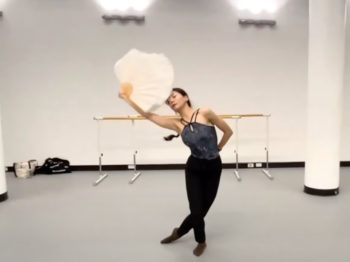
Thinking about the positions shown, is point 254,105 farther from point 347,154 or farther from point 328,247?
point 328,247

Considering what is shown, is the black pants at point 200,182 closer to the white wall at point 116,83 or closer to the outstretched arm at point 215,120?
the outstretched arm at point 215,120

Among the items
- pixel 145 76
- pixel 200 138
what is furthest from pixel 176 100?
pixel 145 76

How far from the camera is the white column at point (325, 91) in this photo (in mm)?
4602

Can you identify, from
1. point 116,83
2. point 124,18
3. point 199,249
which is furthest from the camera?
point 116,83

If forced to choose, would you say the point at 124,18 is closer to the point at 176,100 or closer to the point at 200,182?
the point at 176,100

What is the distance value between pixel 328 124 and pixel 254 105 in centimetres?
189

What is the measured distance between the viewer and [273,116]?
21.4 ft

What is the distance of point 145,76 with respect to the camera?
101 inches

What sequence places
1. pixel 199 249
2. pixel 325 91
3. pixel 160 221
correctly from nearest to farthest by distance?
pixel 199 249, pixel 160 221, pixel 325 91

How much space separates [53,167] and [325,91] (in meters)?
4.30

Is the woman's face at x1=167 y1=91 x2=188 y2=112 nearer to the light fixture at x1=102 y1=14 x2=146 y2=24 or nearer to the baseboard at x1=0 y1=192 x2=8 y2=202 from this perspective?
the baseboard at x1=0 y1=192 x2=8 y2=202

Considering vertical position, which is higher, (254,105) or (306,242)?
(254,105)

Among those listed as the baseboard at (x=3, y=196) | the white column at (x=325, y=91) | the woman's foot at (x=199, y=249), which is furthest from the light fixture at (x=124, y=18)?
the woman's foot at (x=199, y=249)

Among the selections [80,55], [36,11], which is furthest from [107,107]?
[36,11]
